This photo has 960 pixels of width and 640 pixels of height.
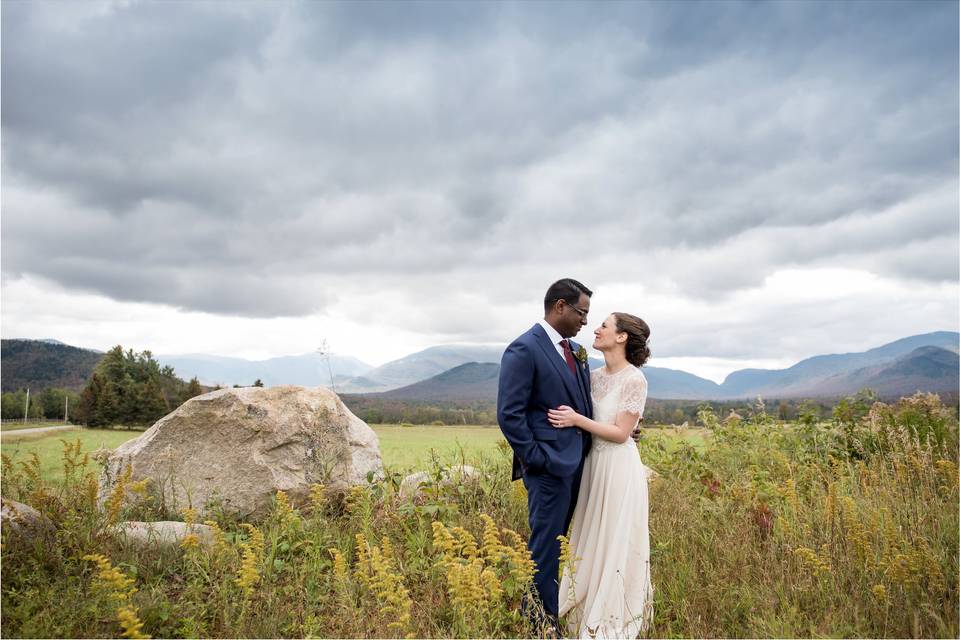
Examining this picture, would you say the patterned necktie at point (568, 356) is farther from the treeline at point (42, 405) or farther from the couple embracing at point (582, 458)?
the treeline at point (42, 405)

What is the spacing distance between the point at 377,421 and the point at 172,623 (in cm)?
2128

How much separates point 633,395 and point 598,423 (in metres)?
0.39

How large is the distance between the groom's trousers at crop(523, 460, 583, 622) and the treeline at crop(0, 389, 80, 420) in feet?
140

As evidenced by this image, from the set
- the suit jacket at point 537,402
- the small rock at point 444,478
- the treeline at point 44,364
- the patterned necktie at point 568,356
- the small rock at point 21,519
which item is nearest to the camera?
the suit jacket at point 537,402

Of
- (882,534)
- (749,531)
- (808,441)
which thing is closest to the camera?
(882,534)

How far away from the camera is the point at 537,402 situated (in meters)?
4.94

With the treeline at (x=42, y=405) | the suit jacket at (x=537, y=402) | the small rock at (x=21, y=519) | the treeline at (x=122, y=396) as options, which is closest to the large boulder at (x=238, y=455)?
the small rock at (x=21, y=519)

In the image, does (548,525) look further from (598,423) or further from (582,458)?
(598,423)

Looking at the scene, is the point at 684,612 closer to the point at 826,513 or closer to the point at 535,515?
the point at 535,515

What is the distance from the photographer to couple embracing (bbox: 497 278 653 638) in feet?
15.8

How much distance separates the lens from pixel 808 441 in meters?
10.9

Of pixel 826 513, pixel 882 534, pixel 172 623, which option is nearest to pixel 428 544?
pixel 172 623

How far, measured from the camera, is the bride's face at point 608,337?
5.23m

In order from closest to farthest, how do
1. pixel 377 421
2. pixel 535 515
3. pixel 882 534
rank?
1. pixel 535 515
2. pixel 882 534
3. pixel 377 421
